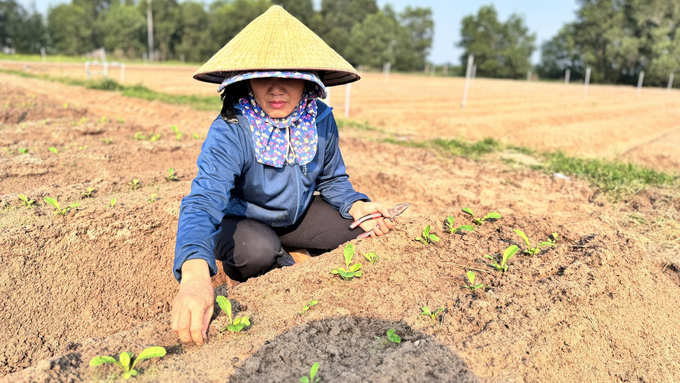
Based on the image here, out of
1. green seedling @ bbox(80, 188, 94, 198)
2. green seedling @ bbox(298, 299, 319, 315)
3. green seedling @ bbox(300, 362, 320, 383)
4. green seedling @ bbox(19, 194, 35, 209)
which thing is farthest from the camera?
green seedling @ bbox(80, 188, 94, 198)

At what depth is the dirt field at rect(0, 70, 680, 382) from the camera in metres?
1.63

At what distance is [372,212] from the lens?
2602 mm

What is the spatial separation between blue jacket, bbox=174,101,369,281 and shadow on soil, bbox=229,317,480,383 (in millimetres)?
440

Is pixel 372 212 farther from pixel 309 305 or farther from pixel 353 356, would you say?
pixel 353 356

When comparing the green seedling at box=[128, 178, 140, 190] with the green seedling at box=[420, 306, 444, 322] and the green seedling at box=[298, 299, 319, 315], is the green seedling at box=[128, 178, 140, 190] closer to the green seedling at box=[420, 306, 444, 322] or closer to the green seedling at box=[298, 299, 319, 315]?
the green seedling at box=[298, 299, 319, 315]

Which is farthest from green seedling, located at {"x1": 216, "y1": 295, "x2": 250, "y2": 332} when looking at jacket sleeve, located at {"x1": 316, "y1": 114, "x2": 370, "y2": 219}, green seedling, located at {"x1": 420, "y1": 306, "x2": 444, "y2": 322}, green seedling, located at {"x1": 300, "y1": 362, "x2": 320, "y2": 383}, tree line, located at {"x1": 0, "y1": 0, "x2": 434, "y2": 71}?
tree line, located at {"x1": 0, "y1": 0, "x2": 434, "y2": 71}

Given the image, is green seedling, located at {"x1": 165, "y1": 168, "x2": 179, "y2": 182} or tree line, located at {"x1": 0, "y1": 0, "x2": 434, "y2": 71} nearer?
green seedling, located at {"x1": 165, "y1": 168, "x2": 179, "y2": 182}

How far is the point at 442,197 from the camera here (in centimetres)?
428

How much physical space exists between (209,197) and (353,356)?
3.03 feet

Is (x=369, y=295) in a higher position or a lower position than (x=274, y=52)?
lower

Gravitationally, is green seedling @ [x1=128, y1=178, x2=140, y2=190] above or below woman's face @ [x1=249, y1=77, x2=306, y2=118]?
below

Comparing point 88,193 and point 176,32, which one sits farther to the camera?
point 176,32

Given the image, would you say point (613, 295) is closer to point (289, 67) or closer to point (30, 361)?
point (289, 67)

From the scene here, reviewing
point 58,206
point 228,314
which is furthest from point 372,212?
point 58,206
